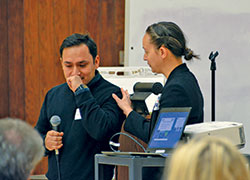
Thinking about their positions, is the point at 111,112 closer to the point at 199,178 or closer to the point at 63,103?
the point at 63,103

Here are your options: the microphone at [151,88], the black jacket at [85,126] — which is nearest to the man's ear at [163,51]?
the microphone at [151,88]

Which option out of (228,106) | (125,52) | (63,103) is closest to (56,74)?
(125,52)

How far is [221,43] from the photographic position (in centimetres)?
387

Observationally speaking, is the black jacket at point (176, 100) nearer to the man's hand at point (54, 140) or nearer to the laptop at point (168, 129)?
the laptop at point (168, 129)

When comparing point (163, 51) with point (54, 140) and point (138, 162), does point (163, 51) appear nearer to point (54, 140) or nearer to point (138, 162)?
point (138, 162)

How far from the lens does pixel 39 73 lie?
4090 mm

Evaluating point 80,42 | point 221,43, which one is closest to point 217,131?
point 80,42

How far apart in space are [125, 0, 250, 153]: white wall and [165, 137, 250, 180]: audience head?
3.04 meters

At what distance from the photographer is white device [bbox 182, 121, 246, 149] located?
189cm

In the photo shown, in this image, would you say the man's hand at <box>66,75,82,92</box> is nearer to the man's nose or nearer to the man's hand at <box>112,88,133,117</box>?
the man's nose

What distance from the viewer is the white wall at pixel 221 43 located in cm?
380

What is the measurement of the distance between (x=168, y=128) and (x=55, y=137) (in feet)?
1.95

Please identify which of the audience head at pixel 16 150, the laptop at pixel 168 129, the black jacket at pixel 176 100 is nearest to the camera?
the audience head at pixel 16 150

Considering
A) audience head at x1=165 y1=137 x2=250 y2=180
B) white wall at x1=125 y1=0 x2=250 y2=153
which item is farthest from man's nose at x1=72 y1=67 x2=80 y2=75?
white wall at x1=125 y1=0 x2=250 y2=153
